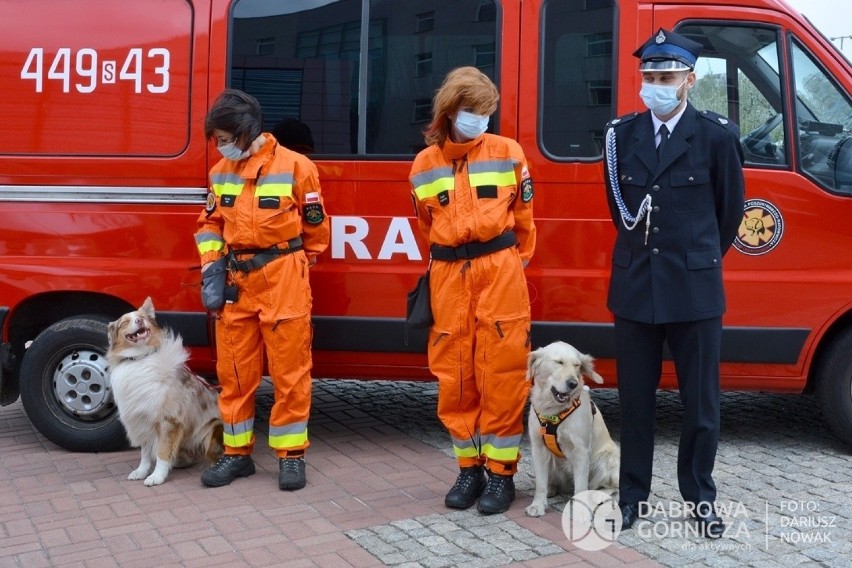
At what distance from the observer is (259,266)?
5.09 m

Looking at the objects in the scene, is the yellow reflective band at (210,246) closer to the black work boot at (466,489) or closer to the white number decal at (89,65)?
the white number decal at (89,65)

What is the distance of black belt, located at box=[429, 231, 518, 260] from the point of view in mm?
4629

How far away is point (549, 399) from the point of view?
4.60 m

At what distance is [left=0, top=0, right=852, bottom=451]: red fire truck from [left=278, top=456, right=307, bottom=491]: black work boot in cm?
71

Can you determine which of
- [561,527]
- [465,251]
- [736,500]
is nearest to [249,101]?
[465,251]

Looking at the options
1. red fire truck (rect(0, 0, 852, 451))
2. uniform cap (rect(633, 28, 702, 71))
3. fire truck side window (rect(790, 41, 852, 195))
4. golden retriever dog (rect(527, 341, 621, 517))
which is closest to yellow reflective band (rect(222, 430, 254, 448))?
red fire truck (rect(0, 0, 852, 451))

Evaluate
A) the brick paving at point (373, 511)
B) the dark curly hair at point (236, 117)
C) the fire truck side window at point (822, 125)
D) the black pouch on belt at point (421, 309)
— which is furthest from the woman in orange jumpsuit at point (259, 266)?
the fire truck side window at point (822, 125)

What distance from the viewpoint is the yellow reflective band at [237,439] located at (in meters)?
5.29

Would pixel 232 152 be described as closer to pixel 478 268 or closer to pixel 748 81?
pixel 478 268

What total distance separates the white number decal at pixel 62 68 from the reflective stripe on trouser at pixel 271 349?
1590 millimetres

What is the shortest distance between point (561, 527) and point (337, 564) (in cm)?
102

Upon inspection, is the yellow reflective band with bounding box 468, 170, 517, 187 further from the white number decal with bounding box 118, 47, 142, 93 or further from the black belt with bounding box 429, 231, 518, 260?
the white number decal with bounding box 118, 47, 142, 93

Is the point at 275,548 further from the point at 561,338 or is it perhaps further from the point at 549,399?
the point at 561,338

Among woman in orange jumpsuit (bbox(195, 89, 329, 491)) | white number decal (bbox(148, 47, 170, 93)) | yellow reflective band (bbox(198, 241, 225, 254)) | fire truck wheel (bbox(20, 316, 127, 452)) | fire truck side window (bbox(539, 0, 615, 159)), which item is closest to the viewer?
woman in orange jumpsuit (bbox(195, 89, 329, 491))
